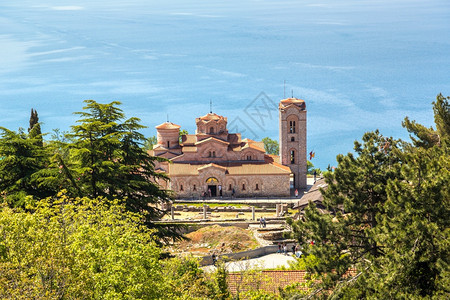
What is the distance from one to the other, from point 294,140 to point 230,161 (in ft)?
20.1

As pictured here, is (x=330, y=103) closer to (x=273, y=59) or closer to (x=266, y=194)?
(x=273, y=59)

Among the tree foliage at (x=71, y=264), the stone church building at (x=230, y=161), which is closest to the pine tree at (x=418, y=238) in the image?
the tree foliage at (x=71, y=264)

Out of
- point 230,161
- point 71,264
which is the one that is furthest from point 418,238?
point 230,161

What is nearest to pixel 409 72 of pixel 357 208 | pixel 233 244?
pixel 233 244

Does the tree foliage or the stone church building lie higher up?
the stone church building

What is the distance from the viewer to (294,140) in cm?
5175

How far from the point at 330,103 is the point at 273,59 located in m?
63.4

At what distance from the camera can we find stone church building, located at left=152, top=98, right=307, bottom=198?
160ft

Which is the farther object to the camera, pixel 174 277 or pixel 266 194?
pixel 266 194

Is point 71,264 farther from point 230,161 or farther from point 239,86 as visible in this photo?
point 239,86

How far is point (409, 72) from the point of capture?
164 metres

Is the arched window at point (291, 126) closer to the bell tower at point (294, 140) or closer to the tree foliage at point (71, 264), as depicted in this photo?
the bell tower at point (294, 140)

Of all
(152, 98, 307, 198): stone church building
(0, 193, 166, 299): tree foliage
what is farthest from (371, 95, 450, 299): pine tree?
(152, 98, 307, 198): stone church building

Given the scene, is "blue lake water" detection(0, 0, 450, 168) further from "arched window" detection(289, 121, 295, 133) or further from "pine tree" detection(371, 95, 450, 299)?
"pine tree" detection(371, 95, 450, 299)
